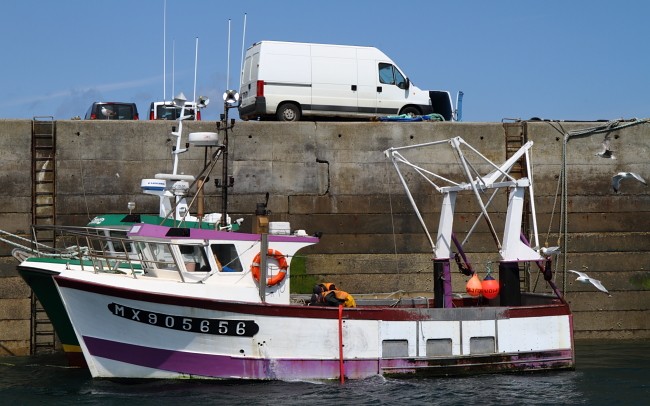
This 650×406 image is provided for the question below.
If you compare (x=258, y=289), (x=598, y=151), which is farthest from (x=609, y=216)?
(x=258, y=289)

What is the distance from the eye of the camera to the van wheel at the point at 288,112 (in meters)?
23.0

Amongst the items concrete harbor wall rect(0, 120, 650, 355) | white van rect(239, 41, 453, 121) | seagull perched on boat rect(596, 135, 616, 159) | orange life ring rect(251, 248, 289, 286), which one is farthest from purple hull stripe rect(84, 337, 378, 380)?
seagull perched on boat rect(596, 135, 616, 159)

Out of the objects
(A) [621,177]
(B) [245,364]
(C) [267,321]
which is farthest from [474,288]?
(A) [621,177]

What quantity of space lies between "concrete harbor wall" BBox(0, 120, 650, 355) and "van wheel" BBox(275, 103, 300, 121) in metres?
2.12

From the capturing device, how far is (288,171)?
20.7 meters

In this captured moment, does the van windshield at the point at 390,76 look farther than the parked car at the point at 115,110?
No

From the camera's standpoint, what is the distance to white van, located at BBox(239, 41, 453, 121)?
907 inches

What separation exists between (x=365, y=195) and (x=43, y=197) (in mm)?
6771

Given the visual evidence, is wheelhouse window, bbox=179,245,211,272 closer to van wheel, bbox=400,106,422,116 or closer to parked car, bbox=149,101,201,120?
van wheel, bbox=400,106,422,116

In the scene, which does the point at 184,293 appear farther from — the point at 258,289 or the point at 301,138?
the point at 301,138

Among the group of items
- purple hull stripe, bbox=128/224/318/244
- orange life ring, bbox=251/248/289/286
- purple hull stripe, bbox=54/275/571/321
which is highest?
purple hull stripe, bbox=128/224/318/244

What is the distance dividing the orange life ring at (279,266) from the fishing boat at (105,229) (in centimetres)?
125

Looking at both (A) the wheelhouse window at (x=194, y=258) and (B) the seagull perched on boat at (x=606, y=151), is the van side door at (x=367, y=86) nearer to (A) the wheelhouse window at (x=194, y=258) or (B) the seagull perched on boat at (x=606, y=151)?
(B) the seagull perched on boat at (x=606, y=151)

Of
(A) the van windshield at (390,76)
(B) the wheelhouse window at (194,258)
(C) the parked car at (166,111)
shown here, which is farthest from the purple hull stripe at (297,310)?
(C) the parked car at (166,111)
